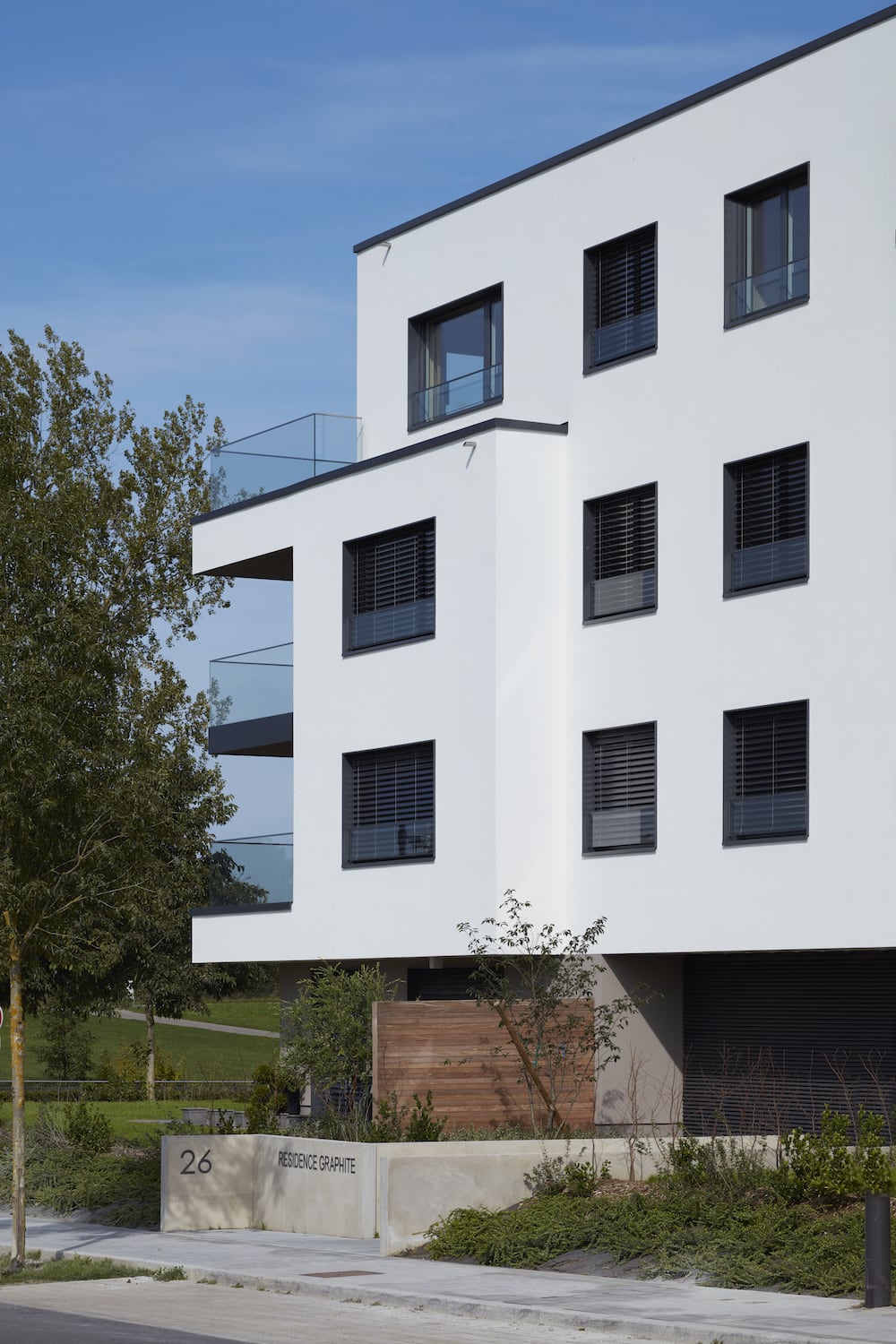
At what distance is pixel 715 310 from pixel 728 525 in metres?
2.93

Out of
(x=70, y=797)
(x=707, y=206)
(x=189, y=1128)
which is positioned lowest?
(x=189, y=1128)

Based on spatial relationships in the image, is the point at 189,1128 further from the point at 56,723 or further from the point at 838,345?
the point at 838,345

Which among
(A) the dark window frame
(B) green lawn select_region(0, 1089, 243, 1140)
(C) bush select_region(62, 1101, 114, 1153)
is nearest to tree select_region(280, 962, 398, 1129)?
(C) bush select_region(62, 1101, 114, 1153)

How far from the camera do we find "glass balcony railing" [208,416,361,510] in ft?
104

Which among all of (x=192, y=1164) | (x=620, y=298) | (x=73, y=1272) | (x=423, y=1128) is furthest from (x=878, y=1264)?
(x=620, y=298)

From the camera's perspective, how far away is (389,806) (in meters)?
30.1

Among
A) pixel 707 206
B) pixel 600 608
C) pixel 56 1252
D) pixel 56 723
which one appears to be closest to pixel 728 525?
pixel 600 608

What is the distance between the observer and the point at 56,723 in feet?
63.2

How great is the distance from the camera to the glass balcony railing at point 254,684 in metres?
32.2

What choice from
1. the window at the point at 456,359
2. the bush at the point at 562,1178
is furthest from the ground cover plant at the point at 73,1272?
the window at the point at 456,359

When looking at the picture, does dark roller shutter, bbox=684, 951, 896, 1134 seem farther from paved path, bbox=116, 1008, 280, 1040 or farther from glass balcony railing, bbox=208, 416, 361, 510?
paved path, bbox=116, 1008, 280, 1040

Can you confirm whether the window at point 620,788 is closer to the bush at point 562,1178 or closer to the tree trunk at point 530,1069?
the tree trunk at point 530,1069

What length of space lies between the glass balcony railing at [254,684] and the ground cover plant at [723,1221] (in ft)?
42.5

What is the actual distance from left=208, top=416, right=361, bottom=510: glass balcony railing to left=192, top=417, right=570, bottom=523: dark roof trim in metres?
0.15
